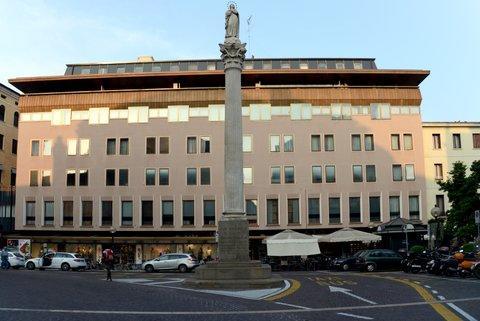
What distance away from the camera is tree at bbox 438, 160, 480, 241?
3991 cm

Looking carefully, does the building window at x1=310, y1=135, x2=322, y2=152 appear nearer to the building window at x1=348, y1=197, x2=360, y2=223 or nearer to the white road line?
the building window at x1=348, y1=197, x2=360, y2=223

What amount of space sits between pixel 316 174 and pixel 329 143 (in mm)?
3398

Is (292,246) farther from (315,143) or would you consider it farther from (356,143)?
(356,143)

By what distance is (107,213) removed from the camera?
184 feet

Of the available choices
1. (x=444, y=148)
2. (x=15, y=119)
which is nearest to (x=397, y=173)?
(x=444, y=148)

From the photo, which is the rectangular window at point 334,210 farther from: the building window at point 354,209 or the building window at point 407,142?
the building window at point 407,142

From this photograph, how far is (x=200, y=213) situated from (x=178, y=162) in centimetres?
A: 547

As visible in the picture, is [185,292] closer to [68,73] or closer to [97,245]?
[97,245]

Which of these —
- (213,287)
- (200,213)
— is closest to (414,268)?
(213,287)

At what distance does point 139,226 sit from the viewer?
55531 mm

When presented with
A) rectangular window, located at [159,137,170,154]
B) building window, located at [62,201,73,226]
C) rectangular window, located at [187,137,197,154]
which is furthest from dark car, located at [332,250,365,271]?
building window, located at [62,201,73,226]

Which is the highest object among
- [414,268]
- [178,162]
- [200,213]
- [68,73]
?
[68,73]

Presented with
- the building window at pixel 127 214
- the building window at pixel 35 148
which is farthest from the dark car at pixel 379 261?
the building window at pixel 35 148

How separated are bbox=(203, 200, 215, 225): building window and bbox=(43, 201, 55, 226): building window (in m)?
15.1
